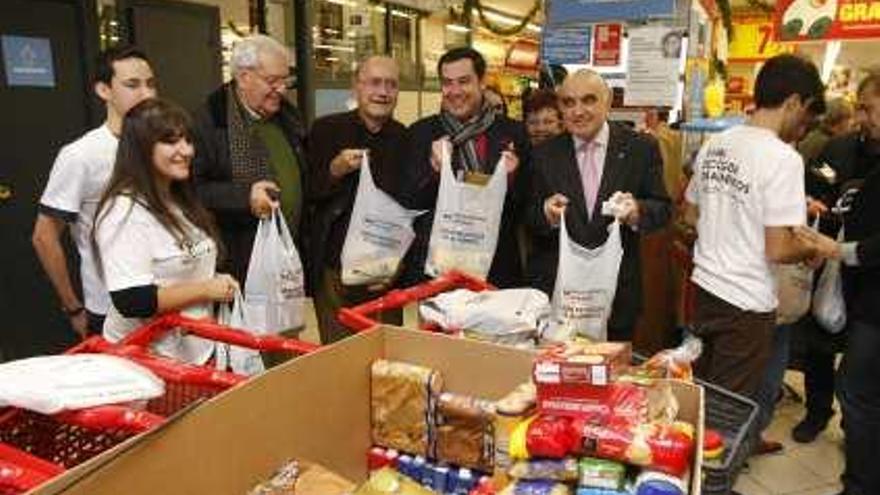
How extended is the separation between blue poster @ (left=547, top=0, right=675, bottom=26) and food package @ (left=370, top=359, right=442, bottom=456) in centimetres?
272

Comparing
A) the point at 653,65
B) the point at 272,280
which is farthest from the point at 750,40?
the point at 272,280

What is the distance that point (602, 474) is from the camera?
3.37 ft

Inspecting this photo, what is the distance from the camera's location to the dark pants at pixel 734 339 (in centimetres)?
241

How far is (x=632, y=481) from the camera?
1032 mm

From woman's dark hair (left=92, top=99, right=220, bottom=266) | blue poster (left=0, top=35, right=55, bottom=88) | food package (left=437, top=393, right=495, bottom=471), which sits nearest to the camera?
food package (left=437, top=393, right=495, bottom=471)

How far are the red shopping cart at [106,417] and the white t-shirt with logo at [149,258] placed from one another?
187 millimetres

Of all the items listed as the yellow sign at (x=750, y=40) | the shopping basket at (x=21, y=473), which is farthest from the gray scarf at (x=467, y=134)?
the yellow sign at (x=750, y=40)

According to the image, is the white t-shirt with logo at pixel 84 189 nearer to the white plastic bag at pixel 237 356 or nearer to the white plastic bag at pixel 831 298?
the white plastic bag at pixel 237 356

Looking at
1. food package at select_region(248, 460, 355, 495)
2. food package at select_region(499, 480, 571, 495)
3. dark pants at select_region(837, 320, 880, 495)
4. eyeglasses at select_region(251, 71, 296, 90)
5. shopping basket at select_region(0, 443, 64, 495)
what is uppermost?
eyeglasses at select_region(251, 71, 296, 90)

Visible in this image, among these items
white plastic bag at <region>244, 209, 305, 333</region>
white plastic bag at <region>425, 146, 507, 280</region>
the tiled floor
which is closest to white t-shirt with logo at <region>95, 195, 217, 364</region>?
white plastic bag at <region>244, 209, 305, 333</region>

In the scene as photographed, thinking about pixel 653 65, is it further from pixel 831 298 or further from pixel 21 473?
pixel 21 473

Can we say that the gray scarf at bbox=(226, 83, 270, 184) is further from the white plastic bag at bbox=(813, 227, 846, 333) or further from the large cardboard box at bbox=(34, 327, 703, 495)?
the white plastic bag at bbox=(813, 227, 846, 333)

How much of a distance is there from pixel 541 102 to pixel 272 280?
1715 millimetres

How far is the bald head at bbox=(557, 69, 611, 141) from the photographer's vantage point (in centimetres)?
235
